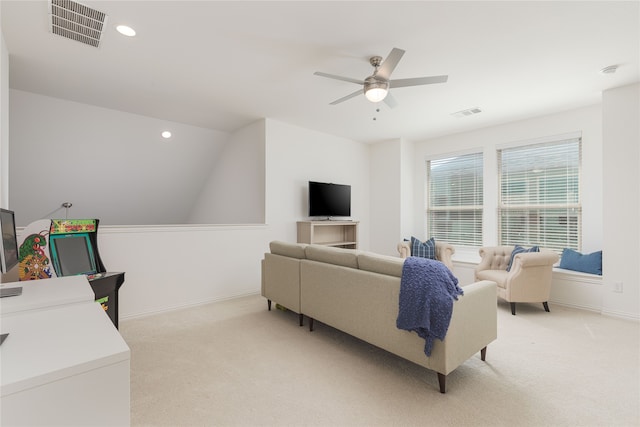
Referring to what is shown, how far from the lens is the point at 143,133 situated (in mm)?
4602

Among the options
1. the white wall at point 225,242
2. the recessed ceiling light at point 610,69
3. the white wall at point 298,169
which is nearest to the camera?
the recessed ceiling light at point 610,69

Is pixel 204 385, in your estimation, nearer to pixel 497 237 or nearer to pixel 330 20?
pixel 330 20

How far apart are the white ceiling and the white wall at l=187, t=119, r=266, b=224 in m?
0.76

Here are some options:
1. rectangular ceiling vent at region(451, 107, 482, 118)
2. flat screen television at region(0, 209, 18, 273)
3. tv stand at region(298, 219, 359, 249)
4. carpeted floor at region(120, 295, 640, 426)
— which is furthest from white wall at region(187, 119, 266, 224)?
flat screen television at region(0, 209, 18, 273)

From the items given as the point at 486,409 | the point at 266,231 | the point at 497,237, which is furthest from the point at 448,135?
the point at 486,409

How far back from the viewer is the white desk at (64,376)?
721mm

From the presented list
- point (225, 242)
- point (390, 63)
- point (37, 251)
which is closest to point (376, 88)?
point (390, 63)

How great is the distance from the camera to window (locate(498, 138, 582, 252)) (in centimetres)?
412

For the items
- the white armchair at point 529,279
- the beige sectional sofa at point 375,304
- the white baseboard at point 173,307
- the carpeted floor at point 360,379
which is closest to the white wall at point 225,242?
the white baseboard at point 173,307

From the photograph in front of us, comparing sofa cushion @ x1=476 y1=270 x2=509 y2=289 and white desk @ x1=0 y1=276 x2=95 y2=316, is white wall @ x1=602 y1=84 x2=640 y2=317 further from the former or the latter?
white desk @ x1=0 y1=276 x2=95 y2=316

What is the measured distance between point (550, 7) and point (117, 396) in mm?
3267

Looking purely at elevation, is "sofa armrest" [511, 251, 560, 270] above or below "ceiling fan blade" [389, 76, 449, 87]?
below

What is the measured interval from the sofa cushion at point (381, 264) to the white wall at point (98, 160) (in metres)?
4.06

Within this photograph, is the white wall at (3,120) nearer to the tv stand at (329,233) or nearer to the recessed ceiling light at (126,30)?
the recessed ceiling light at (126,30)
